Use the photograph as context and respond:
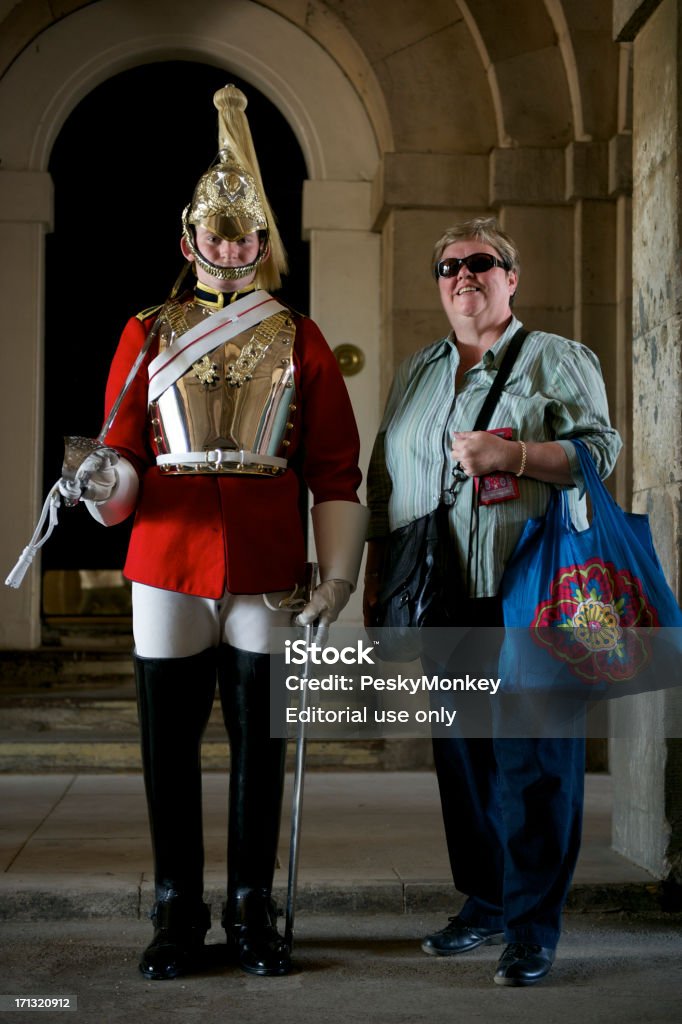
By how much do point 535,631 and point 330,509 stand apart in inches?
27.1

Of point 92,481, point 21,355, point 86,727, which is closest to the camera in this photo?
point 92,481

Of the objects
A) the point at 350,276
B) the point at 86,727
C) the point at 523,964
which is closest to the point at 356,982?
the point at 523,964

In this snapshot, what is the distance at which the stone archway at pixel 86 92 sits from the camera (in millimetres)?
8195

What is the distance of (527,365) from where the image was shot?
11.9 feet

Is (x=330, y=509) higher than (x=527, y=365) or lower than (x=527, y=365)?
lower

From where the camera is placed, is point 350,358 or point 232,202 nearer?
point 232,202

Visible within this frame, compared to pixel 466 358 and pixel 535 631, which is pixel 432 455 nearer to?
pixel 466 358

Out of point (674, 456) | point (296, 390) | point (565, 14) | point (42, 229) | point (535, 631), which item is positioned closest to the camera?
point (535, 631)

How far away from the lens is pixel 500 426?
11.7 feet

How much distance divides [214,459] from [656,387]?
1.87m

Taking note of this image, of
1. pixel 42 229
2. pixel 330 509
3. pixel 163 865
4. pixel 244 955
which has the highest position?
pixel 42 229

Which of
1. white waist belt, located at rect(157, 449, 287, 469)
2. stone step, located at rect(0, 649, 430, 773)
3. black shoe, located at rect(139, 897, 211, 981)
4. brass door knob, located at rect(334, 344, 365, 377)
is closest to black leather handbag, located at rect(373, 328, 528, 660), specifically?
white waist belt, located at rect(157, 449, 287, 469)

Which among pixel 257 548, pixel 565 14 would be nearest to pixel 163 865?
pixel 257 548

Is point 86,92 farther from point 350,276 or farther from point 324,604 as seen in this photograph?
point 324,604
